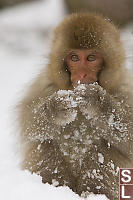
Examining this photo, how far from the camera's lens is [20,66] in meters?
8.05

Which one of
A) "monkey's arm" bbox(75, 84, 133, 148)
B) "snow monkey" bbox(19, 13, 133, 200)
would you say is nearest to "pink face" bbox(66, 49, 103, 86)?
"snow monkey" bbox(19, 13, 133, 200)

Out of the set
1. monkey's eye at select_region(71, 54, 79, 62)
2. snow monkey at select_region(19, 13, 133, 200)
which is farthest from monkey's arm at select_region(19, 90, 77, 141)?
monkey's eye at select_region(71, 54, 79, 62)

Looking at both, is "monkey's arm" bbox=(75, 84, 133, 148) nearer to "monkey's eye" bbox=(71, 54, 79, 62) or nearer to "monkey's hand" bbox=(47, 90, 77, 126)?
"monkey's hand" bbox=(47, 90, 77, 126)

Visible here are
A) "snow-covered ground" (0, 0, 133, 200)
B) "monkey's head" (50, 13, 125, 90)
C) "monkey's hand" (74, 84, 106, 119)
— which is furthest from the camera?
"monkey's head" (50, 13, 125, 90)

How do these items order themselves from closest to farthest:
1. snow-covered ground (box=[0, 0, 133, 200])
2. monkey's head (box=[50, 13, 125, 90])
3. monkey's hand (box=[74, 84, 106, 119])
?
1. snow-covered ground (box=[0, 0, 133, 200])
2. monkey's hand (box=[74, 84, 106, 119])
3. monkey's head (box=[50, 13, 125, 90])

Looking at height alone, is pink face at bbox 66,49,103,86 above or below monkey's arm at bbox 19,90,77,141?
above

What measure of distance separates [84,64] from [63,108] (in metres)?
0.49

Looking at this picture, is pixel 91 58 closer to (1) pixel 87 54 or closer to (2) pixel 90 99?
(1) pixel 87 54

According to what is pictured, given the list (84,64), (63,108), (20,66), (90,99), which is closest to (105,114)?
(90,99)

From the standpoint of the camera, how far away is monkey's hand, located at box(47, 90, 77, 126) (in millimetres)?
3670

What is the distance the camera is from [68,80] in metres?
4.02

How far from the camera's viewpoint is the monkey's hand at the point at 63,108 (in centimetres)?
367

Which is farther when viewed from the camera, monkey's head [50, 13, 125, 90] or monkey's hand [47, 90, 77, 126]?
monkey's head [50, 13, 125, 90]

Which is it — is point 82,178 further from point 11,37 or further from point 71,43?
point 11,37
